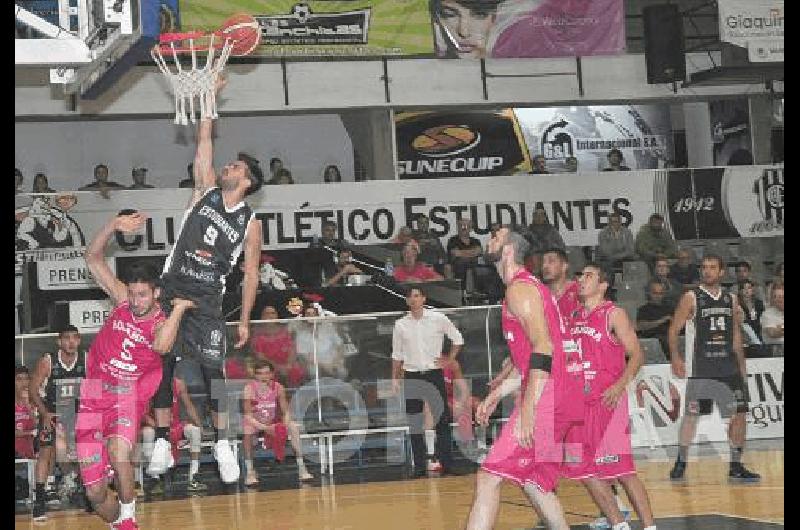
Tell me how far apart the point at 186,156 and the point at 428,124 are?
188 inches

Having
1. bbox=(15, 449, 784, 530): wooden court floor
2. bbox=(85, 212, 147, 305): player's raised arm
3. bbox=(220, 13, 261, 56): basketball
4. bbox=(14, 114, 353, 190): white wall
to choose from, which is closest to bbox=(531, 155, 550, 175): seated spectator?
bbox=(14, 114, 353, 190): white wall

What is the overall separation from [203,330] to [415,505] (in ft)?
13.5

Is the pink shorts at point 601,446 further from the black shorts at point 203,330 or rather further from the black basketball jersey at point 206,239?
the black basketball jersey at point 206,239

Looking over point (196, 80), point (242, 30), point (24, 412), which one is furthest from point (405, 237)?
point (196, 80)

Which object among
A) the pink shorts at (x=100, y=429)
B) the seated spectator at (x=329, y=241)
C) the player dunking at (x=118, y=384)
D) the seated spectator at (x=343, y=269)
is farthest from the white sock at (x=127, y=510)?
the seated spectator at (x=329, y=241)

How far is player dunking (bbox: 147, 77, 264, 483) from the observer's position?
9109 millimetres

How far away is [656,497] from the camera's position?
1230 centimetres

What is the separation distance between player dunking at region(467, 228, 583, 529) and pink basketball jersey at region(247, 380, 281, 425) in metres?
7.96

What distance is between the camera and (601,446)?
9.38m

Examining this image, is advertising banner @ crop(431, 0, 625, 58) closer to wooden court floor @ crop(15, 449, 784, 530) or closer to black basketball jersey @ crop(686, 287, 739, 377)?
wooden court floor @ crop(15, 449, 784, 530)

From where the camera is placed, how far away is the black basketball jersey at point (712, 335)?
43.3ft

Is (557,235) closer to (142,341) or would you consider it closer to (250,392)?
(250,392)
